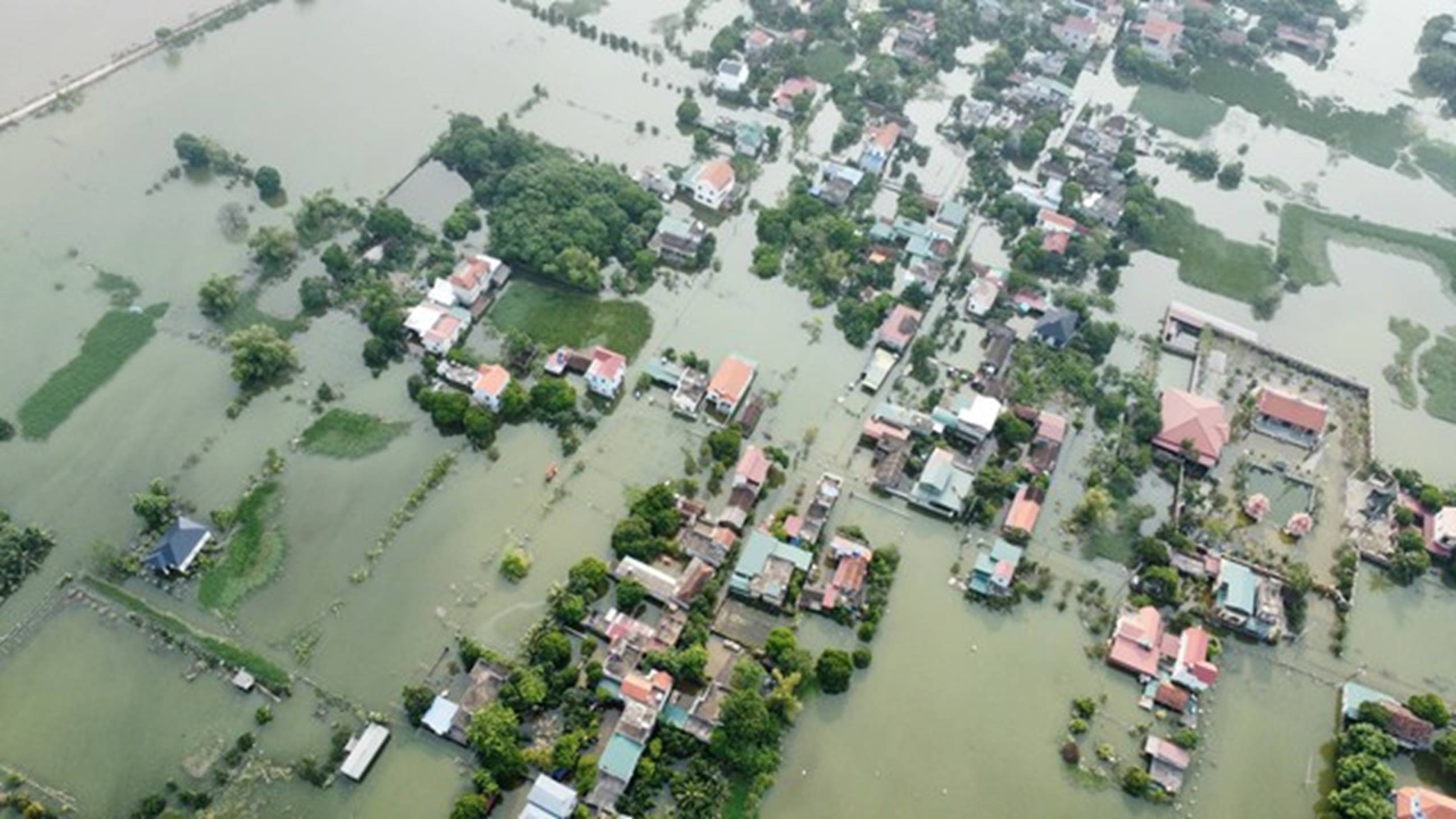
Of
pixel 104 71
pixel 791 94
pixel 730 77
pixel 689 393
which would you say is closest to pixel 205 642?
pixel 689 393

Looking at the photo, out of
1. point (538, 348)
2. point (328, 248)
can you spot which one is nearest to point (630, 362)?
point (538, 348)

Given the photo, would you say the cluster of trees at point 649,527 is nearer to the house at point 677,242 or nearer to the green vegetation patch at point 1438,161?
the house at point 677,242

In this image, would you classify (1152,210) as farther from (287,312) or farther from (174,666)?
(174,666)

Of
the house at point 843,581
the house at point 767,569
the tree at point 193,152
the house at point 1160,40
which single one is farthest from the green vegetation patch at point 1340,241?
the tree at point 193,152

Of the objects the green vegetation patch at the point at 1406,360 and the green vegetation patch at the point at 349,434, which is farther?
the green vegetation patch at the point at 1406,360

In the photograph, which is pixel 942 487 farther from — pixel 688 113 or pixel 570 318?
pixel 688 113
